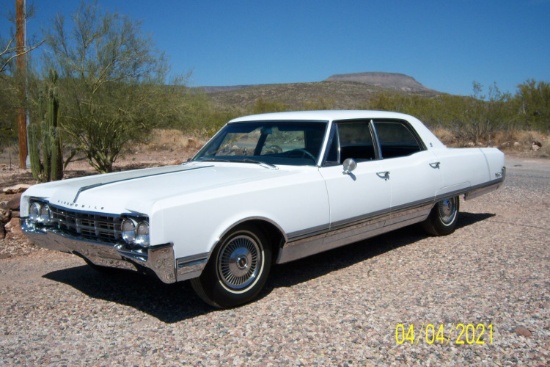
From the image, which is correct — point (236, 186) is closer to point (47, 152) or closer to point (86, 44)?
point (47, 152)

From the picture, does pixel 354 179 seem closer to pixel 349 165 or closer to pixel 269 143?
pixel 349 165

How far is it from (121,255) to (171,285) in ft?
3.95

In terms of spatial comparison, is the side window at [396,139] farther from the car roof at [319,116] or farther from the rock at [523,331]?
the rock at [523,331]

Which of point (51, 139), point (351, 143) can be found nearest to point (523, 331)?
point (351, 143)

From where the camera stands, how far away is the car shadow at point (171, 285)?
473 cm

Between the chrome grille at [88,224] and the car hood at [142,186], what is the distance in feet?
0.21

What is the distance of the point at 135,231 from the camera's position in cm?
414

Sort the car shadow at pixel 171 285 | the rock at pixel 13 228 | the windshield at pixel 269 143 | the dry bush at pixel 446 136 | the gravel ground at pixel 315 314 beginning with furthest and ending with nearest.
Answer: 1. the dry bush at pixel 446 136
2. the rock at pixel 13 228
3. the windshield at pixel 269 143
4. the car shadow at pixel 171 285
5. the gravel ground at pixel 315 314

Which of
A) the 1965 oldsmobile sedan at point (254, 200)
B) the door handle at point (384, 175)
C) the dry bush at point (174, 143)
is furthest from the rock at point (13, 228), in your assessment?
the dry bush at point (174, 143)

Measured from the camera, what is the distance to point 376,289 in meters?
5.00

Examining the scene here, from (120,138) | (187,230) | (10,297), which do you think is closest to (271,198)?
(187,230)

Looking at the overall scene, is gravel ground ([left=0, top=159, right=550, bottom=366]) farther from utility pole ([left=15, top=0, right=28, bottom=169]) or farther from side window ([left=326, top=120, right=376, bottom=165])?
utility pole ([left=15, top=0, right=28, bottom=169])

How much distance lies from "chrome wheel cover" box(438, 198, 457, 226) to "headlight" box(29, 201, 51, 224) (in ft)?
13.9

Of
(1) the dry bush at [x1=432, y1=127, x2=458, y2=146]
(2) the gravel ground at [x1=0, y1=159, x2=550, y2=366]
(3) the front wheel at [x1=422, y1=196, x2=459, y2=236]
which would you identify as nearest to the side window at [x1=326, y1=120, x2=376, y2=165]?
(2) the gravel ground at [x1=0, y1=159, x2=550, y2=366]
